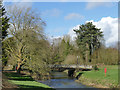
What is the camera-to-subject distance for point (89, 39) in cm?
4662

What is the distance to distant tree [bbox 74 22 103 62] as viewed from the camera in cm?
4683

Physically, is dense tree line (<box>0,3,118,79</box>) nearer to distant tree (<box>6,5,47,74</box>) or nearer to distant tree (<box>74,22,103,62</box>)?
distant tree (<box>6,5,47,74</box>)

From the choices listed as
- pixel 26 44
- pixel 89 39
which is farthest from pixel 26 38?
pixel 89 39

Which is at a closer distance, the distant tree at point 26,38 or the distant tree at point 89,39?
the distant tree at point 26,38

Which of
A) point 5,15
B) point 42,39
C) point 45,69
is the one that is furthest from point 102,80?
point 5,15

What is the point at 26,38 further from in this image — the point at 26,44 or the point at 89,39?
the point at 89,39

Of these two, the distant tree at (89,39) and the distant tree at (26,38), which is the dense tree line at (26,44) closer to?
the distant tree at (26,38)

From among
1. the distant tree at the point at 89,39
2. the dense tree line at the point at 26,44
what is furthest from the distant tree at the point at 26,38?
the distant tree at the point at 89,39

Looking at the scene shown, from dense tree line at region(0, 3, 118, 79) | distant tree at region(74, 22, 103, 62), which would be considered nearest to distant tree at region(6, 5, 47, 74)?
dense tree line at region(0, 3, 118, 79)

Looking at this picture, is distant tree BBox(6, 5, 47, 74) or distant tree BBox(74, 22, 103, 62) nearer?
distant tree BBox(6, 5, 47, 74)

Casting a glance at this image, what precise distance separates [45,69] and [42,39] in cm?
432

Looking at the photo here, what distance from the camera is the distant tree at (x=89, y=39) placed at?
46.8 meters

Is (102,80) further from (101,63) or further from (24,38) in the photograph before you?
(101,63)

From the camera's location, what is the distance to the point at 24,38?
21672mm
